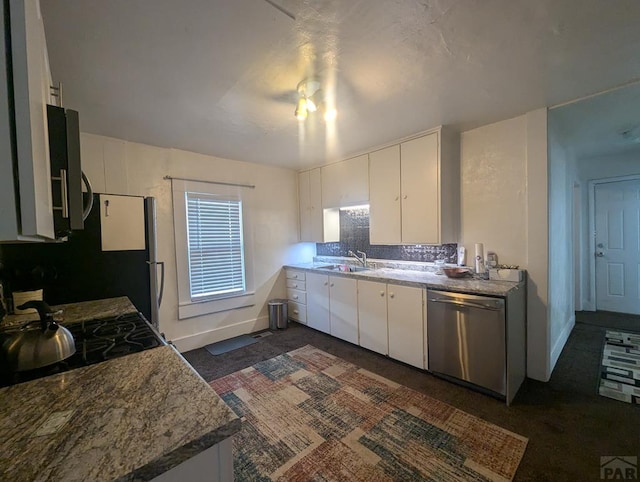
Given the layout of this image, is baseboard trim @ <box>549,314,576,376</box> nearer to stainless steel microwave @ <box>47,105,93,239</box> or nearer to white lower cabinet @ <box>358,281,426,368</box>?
white lower cabinet @ <box>358,281,426,368</box>

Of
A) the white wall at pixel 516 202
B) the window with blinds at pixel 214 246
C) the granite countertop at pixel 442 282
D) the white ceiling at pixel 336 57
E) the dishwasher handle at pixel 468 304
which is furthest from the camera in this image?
the window with blinds at pixel 214 246

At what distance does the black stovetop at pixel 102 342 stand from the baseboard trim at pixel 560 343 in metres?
3.35

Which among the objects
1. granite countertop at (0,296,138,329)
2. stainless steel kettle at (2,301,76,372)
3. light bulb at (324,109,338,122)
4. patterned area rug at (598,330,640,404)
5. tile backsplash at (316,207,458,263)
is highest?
light bulb at (324,109,338,122)

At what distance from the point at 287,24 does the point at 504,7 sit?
1053mm

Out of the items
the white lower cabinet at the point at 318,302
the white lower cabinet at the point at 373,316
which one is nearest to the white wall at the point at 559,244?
the white lower cabinet at the point at 373,316

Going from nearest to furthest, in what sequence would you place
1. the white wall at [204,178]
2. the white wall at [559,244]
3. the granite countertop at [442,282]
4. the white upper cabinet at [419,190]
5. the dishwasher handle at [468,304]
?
the dishwasher handle at [468,304] < the granite countertop at [442,282] < the white wall at [559,244] < the white upper cabinet at [419,190] < the white wall at [204,178]

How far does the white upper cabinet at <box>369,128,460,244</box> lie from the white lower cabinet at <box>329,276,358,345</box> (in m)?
0.71

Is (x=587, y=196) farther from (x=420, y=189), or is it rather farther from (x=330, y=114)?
(x=330, y=114)

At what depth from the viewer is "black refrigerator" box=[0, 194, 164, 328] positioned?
191 centimetres

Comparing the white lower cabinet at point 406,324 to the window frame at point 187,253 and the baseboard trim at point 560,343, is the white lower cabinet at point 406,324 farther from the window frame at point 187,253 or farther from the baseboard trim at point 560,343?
the window frame at point 187,253

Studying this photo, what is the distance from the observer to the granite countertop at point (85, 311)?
1.64 meters

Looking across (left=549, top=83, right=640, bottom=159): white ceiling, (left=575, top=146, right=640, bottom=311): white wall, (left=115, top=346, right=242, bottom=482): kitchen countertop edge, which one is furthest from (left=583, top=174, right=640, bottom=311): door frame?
(left=115, top=346, right=242, bottom=482): kitchen countertop edge

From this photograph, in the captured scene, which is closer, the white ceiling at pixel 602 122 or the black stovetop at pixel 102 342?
the black stovetop at pixel 102 342

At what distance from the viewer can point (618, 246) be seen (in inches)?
161
